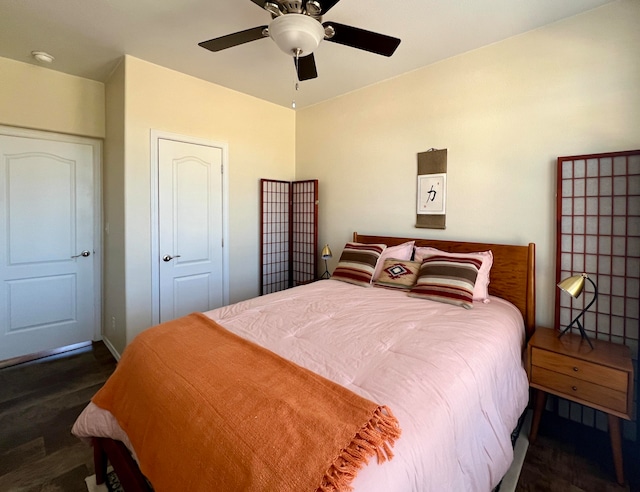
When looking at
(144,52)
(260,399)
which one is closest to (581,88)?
(260,399)

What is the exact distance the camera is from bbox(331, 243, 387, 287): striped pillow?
272 cm

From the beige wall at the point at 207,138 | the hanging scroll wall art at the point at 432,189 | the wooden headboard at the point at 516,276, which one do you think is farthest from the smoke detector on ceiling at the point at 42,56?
the wooden headboard at the point at 516,276

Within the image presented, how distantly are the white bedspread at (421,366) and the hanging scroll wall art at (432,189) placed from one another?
924mm

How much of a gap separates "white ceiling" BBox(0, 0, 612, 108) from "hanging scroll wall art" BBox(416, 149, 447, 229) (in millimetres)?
A: 865

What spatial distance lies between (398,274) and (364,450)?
1.88m

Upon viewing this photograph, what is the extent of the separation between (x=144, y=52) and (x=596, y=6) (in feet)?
11.1

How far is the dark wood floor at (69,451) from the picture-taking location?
5.38ft

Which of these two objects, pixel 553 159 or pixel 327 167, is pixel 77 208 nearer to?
pixel 327 167

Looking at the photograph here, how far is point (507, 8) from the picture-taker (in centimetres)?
200

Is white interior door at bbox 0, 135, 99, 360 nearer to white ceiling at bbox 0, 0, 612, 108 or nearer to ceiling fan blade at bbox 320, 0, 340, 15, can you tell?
white ceiling at bbox 0, 0, 612, 108

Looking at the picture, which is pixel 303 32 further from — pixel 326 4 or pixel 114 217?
pixel 114 217

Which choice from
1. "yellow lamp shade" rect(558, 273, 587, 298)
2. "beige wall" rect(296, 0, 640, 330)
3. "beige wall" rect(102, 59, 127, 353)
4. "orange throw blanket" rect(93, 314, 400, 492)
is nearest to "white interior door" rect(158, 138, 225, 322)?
"beige wall" rect(102, 59, 127, 353)

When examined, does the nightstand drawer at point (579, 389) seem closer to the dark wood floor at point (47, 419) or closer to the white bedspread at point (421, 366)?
the white bedspread at point (421, 366)

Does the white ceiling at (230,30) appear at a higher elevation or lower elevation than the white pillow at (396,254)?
higher
